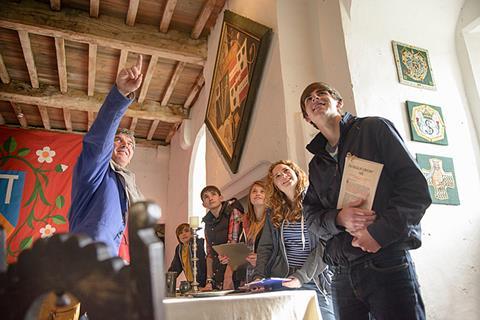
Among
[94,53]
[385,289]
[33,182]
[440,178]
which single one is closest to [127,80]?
[385,289]

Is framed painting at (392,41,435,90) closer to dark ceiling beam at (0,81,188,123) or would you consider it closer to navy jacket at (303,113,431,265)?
navy jacket at (303,113,431,265)

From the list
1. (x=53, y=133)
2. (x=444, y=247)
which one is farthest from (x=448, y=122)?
(x=53, y=133)

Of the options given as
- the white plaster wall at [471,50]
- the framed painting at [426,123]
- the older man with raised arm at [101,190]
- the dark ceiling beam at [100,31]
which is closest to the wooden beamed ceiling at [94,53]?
the dark ceiling beam at [100,31]

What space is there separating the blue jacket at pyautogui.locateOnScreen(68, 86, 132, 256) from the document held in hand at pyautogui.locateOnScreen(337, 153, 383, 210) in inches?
28.7

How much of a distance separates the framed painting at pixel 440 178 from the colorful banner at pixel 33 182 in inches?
207

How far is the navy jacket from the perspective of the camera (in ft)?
3.58

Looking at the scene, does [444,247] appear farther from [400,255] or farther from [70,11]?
[70,11]

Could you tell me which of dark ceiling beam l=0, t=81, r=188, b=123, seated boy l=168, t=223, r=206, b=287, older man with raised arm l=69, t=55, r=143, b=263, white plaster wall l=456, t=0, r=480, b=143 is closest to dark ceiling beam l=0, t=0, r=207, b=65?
dark ceiling beam l=0, t=81, r=188, b=123

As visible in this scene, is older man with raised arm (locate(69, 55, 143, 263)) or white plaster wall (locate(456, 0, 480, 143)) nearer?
older man with raised arm (locate(69, 55, 143, 263))

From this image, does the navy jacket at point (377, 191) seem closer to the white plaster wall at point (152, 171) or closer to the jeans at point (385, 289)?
the jeans at point (385, 289)

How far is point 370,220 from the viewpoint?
1.14 meters

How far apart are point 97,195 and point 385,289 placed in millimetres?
928

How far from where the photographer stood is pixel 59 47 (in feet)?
15.2

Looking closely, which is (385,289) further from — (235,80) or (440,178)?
(235,80)
